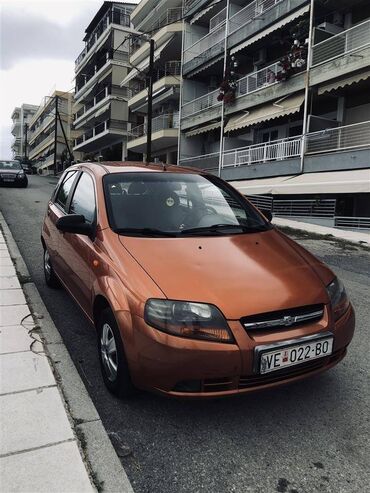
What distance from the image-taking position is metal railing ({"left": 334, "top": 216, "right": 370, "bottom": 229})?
47.1 ft

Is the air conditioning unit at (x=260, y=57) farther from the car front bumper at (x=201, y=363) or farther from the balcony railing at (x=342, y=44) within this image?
the car front bumper at (x=201, y=363)

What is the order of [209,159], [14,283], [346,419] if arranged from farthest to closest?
1. [209,159]
2. [14,283]
3. [346,419]

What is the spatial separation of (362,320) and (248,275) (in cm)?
256

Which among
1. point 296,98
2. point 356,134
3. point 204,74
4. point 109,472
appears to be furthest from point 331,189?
point 204,74

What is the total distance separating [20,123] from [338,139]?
119m

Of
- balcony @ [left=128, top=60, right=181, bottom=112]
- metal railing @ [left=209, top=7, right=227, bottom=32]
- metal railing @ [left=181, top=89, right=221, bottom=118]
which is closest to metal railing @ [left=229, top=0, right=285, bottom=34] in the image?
metal railing @ [left=209, top=7, right=227, bottom=32]

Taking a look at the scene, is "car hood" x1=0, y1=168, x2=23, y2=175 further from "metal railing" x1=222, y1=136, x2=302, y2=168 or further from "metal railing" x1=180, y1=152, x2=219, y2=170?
"metal railing" x1=222, y1=136, x2=302, y2=168

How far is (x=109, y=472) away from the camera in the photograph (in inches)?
86.7

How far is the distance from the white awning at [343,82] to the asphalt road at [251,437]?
579 inches

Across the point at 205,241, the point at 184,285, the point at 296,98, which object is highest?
the point at 296,98

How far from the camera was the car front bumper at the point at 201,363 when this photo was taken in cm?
244

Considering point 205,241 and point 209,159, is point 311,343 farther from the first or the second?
point 209,159

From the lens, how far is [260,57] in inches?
934

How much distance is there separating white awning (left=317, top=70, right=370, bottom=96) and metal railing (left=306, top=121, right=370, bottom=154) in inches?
63.0
